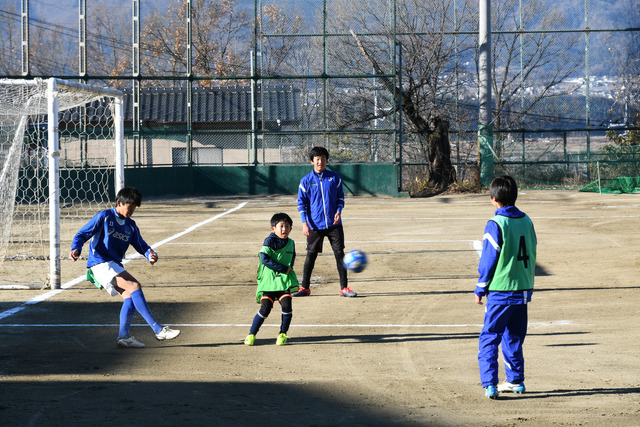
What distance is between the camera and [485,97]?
2853cm

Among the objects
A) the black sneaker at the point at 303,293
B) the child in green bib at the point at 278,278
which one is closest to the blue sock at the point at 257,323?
the child in green bib at the point at 278,278

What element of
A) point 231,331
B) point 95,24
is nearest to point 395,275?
point 231,331

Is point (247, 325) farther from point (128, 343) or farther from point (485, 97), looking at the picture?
point (485, 97)

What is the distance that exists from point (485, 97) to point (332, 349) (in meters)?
22.6

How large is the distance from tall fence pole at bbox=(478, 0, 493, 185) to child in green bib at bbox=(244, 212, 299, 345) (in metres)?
21.9

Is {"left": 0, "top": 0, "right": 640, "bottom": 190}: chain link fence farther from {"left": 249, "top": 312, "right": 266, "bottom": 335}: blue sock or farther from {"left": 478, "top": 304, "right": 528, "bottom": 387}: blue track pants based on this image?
{"left": 478, "top": 304, "right": 528, "bottom": 387}: blue track pants

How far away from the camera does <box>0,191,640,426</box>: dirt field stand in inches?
216

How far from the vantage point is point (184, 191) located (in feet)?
92.5

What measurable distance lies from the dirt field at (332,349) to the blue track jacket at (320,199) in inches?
38.4

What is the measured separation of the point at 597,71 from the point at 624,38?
73.7 inches

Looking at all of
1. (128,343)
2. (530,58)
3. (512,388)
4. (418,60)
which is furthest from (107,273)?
(530,58)

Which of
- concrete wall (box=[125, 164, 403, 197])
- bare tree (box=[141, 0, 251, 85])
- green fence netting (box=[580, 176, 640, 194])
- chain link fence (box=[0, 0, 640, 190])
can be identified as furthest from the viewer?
bare tree (box=[141, 0, 251, 85])

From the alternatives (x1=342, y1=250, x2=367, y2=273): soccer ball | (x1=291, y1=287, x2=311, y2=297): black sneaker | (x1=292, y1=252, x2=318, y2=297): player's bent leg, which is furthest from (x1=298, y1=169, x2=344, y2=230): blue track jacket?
(x1=291, y1=287, x2=311, y2=297): black sneaker

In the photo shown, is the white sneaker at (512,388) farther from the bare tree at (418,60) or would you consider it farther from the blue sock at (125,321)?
the bare tree at (418,60)
